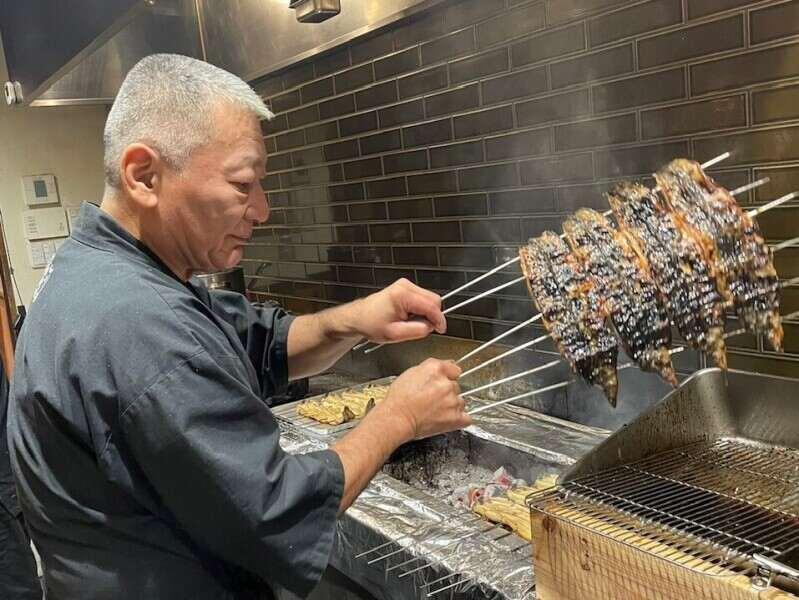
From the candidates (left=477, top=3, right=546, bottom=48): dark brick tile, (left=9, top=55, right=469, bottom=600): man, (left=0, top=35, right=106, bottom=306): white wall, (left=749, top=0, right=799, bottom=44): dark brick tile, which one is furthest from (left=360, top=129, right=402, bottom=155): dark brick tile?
(left=0, top=35, right=106, bottom=306): white wall

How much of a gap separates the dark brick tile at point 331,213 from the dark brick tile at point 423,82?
0.68 m

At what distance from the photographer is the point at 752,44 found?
173 cm

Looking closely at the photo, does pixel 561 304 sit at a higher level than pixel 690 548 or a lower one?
higher

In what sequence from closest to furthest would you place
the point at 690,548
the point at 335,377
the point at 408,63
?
the point at 690,548 < the point at 408,63 < the point at 335,377

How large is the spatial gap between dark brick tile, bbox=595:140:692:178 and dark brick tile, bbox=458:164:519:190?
37 centimetres

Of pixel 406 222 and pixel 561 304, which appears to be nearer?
pixel 561 304

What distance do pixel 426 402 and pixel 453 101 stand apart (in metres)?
1.54

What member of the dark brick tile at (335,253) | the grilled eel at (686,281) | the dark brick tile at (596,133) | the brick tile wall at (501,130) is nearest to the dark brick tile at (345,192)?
the brick tile wall at (501,130)

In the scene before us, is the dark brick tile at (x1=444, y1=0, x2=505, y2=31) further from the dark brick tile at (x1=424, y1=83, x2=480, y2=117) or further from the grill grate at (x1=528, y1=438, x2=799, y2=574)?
the grill grate at (x1=528, y1=438, x2=799, y2=574)

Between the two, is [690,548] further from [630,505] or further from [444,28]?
[444,28]

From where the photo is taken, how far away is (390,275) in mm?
3096

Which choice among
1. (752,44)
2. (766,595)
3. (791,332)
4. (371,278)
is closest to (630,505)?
(766,595)

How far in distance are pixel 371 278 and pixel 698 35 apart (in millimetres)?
1754

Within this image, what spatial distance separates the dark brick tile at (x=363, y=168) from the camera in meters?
3.04
